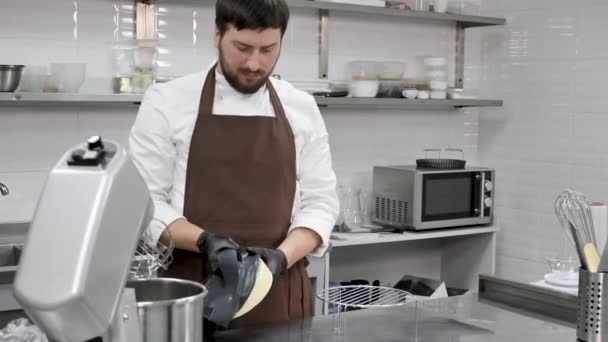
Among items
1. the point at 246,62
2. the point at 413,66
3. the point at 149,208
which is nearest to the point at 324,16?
the point at 413,66

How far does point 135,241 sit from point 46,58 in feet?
8.83

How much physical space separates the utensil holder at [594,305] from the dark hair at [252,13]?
934 mm

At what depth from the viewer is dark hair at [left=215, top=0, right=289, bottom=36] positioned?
2020mm

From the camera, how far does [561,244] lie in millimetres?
4371

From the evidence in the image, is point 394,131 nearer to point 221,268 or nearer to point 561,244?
point 561,244

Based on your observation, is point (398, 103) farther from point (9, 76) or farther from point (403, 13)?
point (9, 76)

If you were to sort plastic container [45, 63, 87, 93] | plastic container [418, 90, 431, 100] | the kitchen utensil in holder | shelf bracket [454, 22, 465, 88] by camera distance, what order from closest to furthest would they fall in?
the kitchen utensil in holder
plastic container [45, 63, 87, 93]
plastic container [418, 90, 431, 100]
shelf bracket [454, 22, 465, 88]

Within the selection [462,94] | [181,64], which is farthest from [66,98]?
[462,94]

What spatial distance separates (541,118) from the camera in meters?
4.48

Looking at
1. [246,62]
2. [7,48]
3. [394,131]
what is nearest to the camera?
[246,62]

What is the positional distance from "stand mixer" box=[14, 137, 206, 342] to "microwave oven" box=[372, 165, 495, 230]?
3.21m

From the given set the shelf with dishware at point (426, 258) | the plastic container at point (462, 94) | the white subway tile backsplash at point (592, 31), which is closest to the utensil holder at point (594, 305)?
the shelf with dishware at point (426, 258)

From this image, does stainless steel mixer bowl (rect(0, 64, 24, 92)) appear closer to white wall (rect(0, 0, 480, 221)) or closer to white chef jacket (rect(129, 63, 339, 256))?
white wall (rect(0, 0, 480, 221))

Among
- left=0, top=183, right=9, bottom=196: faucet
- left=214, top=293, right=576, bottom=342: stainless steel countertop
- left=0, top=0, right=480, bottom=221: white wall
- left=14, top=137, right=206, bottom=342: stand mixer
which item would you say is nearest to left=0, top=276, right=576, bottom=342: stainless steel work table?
left=214, top=293, right=576, bottom=342: stainless steel countertop
